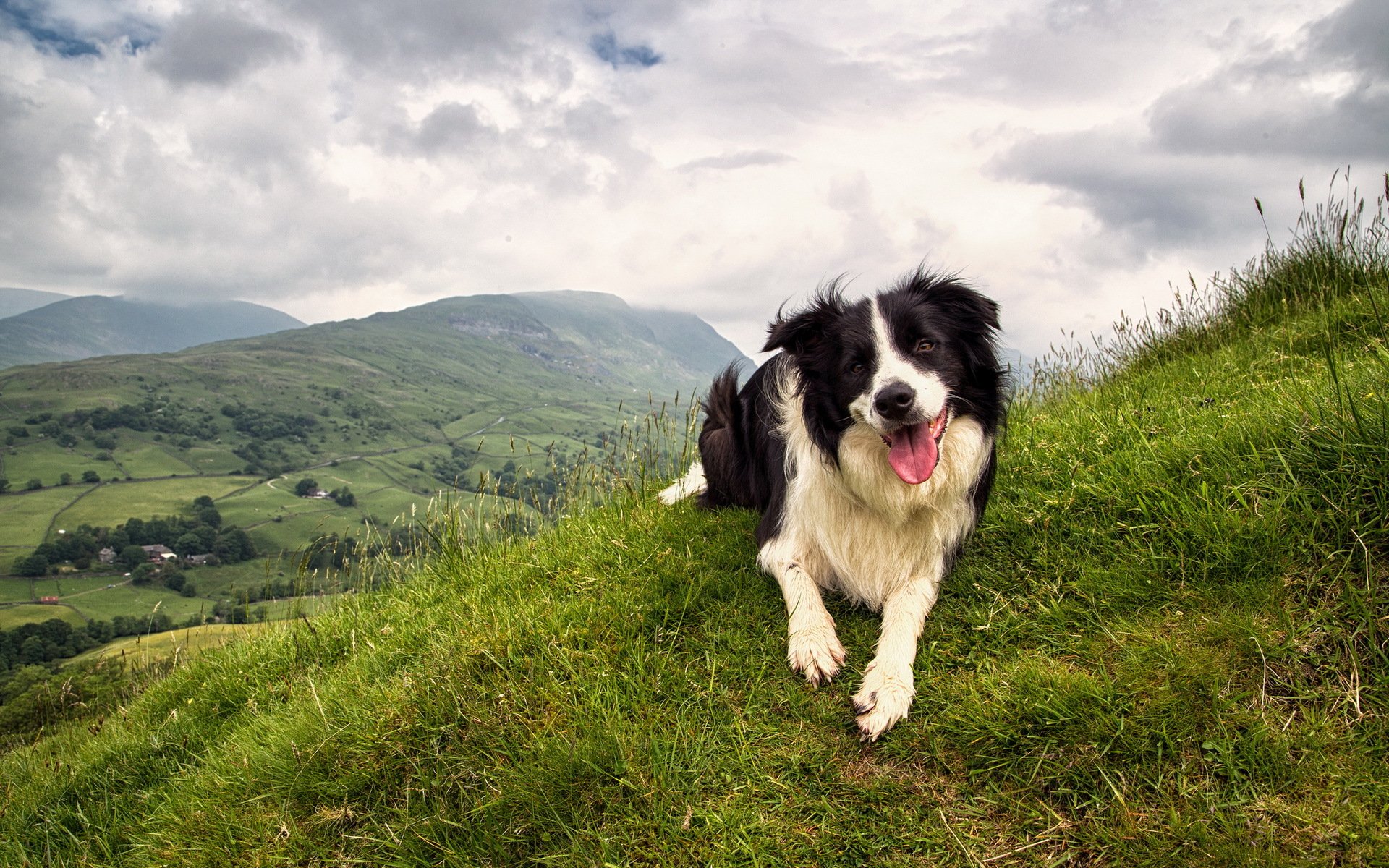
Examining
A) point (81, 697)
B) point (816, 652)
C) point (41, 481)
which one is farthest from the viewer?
point (41, 481)

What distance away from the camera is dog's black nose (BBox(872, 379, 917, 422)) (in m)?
3.50

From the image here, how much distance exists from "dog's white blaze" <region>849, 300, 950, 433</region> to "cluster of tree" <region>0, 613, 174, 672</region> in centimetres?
7146

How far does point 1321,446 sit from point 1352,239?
561cm

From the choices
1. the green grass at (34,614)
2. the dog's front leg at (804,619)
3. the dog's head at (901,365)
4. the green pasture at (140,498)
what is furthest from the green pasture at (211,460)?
the dog's head at (901,365)

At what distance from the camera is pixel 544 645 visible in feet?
13.1

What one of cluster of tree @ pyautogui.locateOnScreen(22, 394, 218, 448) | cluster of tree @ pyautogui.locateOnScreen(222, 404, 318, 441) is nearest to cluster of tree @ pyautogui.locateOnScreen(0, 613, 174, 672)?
cluster of tree @ pyautogui.locateOnScreen(22, 394, 218, 448)

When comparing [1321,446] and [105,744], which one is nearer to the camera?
[1321,446]

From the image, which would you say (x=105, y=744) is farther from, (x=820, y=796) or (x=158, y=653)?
(x=820, y=796)

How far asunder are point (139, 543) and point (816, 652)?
442 ft

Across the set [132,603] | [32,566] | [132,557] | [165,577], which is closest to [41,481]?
[32,566]

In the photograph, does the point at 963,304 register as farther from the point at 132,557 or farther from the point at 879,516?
the point at 132,557

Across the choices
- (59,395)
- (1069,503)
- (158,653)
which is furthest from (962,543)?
(59,395)

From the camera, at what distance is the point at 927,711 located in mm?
3312

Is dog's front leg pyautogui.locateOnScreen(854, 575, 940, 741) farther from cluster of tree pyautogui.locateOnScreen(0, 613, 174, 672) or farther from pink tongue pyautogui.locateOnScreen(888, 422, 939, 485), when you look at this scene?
cluster of tree pyautogui.locateOnScreen(0, 613, 174, 672)
